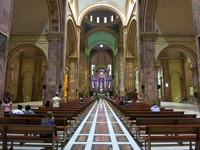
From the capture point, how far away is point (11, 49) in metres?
14.9

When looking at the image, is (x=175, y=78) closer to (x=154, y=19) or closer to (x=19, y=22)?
(x=154, y=19)

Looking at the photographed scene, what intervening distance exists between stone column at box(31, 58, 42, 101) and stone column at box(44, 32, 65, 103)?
1196cm

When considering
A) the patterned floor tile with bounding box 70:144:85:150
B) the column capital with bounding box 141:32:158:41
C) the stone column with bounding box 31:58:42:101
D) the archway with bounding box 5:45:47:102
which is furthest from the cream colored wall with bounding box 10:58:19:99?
the patterned floor tile with bounding box 70:144:85:150

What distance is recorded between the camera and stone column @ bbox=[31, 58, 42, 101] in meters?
23.6

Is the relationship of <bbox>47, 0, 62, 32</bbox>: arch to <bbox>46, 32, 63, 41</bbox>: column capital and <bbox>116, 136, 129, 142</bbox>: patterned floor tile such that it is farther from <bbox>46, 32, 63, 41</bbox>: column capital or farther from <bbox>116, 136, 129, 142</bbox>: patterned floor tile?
<bbox>116, 136, 129, 142</bbox>: patterned floor tile

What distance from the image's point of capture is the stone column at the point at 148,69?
12.8 m

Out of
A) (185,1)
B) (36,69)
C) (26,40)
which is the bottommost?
(36,69)

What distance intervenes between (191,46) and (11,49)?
17388 mm

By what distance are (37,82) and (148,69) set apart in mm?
17851

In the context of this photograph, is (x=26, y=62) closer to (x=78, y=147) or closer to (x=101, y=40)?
(x=101, y=40)

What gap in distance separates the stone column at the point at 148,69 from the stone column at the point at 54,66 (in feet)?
23.5

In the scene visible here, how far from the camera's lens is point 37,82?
2402 centimetres

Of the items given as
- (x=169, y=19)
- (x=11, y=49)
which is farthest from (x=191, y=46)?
(x=11, y=49)

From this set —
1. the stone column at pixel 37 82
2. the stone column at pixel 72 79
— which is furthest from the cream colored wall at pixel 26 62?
the stone column at pixel 72 79
